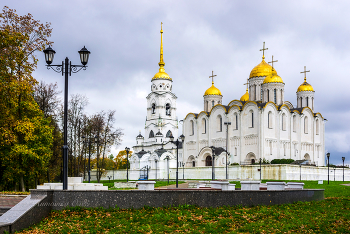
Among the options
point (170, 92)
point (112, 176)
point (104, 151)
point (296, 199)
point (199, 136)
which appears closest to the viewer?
point (296, 199)

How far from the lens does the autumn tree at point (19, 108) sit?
23.0 m

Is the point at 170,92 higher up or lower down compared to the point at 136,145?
higher up

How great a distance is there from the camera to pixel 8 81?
22938 mm

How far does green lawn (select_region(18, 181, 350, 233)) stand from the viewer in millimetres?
10906

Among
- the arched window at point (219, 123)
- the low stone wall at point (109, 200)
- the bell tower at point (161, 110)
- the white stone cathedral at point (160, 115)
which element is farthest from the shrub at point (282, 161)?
the low stone wall at point (109, 200)

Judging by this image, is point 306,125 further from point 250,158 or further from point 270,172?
point 270,172

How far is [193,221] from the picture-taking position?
1148cm

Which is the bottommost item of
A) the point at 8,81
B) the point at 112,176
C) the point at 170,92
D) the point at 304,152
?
the point at 112,176

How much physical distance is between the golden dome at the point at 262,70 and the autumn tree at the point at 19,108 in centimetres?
3922

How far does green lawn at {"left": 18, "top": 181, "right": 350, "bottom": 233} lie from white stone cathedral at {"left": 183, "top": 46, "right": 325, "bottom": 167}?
3944 cm

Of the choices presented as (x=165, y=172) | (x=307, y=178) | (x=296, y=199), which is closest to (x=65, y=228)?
(x=296, y=199)

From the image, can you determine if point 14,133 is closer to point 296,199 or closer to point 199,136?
point 296,199


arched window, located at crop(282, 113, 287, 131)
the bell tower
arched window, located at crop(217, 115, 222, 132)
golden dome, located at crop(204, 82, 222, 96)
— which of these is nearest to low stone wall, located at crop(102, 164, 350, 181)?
arched window, located at crop(282, 113, 287, 131)

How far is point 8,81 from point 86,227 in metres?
14.6
